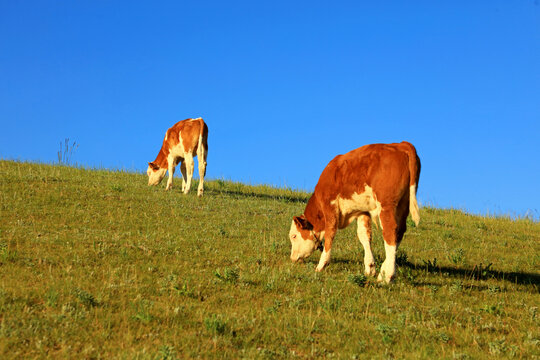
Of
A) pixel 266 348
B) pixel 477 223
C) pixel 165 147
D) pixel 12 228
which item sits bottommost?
pixel 266 348

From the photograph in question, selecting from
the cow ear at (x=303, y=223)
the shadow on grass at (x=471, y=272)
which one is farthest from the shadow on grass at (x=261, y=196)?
the cow ear at (x=303, y=223)

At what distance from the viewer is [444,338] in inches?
326

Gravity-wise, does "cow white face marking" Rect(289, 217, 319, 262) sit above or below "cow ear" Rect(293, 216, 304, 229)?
below

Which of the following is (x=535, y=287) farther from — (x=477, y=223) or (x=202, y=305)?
(x=477, y=223)

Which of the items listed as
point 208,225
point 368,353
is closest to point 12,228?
point 208,225

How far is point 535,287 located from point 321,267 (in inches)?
213

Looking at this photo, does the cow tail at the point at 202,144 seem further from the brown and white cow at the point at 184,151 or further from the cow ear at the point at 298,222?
the cow ear at the point at 298,222

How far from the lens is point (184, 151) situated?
76.5ft

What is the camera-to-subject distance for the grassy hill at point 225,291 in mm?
→ 7512

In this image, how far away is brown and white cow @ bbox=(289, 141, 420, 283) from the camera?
10570 millimetres

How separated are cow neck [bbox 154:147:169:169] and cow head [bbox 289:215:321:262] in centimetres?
1374

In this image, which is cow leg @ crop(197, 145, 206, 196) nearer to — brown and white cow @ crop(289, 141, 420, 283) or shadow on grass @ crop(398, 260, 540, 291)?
brown and white cow @ crop(289, 141, 420, 283)

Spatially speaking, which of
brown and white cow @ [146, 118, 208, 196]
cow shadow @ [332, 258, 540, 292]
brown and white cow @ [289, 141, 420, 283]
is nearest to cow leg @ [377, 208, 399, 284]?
brown and white cow @ [289, 141, 420, 283]

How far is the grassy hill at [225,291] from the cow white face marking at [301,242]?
0.40m
